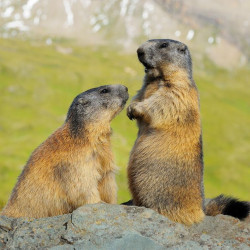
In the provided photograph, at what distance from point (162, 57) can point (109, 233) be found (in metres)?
4.33

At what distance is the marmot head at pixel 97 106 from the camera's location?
925 cm

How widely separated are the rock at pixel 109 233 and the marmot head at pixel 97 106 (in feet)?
7.32

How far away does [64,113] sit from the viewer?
13712cm

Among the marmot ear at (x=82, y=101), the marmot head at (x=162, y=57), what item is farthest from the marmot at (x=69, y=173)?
the marmot head at (x=162, y=57)

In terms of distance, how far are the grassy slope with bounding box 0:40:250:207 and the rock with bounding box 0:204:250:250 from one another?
71.7m

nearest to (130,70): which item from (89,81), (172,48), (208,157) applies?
(89,81)

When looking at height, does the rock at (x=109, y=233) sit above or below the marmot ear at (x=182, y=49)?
below

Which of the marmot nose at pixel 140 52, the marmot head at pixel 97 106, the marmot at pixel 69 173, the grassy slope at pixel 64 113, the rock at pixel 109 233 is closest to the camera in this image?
the rock at pixel 109 233

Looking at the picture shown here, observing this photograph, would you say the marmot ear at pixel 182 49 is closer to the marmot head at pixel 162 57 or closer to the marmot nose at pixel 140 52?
the marmot head at pixel 162 57

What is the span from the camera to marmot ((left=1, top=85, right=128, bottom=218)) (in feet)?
27.6

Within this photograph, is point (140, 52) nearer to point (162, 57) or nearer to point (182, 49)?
point (162, 57)

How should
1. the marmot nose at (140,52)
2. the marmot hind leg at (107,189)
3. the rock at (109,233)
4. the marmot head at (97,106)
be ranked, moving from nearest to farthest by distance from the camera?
the rock at (109,233)
the marmot hind leg at (107,189)
the marmot head at (97,106)
the marmot nose at (140,52)

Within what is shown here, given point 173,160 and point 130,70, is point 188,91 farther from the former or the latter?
point 130,70

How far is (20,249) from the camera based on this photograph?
277 inches
